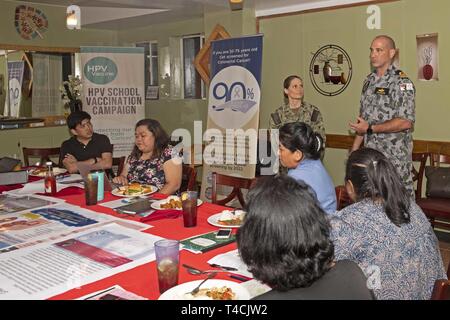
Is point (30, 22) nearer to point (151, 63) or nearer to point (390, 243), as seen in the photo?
point (151, 63)

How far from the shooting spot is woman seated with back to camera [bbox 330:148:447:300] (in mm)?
1479

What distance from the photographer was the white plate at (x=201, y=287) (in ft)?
4.27

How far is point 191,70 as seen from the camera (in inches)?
259

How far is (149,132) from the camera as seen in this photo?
10.2ft

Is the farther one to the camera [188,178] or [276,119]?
[276,119]

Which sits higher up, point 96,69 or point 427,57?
point 96,69

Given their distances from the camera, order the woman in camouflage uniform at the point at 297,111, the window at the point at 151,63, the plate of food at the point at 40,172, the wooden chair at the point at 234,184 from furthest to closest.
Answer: the window at the point at 151,63 → the woman in camouflage uniform at the point at 297,111 → the plate of food at the point at 40,172 → the wooden chair at the point at 234,184

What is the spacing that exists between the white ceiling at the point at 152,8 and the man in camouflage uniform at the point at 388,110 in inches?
56.9

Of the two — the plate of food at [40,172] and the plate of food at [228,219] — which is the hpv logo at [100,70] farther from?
the plate of food at [228,219]

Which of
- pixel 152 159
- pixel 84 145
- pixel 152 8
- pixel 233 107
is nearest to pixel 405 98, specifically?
pixel 152 159

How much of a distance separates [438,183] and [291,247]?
307cm

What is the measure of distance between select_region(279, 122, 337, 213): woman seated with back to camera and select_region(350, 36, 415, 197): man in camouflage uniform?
1133 mm

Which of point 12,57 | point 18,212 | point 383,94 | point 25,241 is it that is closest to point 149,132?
point 18,212

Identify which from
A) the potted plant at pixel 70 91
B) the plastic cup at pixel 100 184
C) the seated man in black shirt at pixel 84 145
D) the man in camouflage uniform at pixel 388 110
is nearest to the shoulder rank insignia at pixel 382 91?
the man in camouflage uniform at pixel 388 110
